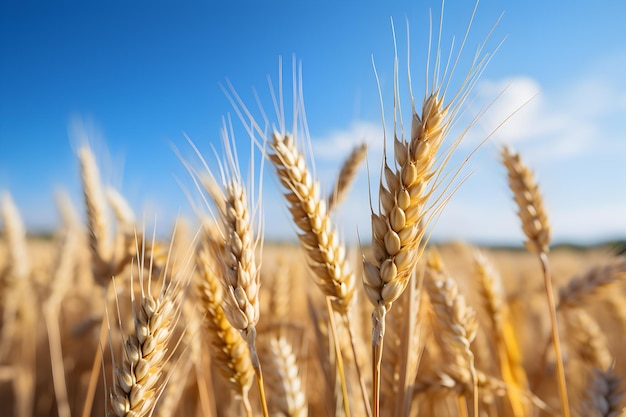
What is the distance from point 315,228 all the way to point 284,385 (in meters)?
0.55

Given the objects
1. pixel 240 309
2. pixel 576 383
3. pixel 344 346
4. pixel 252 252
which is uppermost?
pixel 252 252

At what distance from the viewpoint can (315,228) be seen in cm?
112

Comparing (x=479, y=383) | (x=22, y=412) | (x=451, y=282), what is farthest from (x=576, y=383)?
(x=22, y=412)

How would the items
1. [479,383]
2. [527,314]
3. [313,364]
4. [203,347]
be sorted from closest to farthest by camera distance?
[479,383] < [203,347] < [313,364] < [527,314]

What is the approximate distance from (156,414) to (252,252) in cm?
81

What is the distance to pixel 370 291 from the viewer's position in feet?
3.01

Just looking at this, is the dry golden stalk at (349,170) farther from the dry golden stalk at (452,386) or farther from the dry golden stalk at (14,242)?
the dry golden stalk at (14,242)

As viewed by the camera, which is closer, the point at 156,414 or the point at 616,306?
the point at 156,414

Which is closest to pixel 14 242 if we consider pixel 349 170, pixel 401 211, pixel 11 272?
pixel 11 272

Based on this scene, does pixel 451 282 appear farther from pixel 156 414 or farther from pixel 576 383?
pixel 576 383

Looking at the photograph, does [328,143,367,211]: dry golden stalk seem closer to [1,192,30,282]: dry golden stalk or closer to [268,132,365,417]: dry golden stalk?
[268,132,365,417]: dry golden stalk

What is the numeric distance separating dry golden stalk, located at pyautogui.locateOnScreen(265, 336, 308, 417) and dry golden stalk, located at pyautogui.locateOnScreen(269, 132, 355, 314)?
1.24 feet

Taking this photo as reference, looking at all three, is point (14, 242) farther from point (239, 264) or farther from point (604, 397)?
point (604, 397)

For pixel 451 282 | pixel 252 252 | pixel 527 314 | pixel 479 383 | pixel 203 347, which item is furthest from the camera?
pixel 527 314
